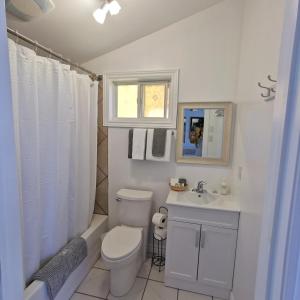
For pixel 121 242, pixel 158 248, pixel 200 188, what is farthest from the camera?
pixel 158 248

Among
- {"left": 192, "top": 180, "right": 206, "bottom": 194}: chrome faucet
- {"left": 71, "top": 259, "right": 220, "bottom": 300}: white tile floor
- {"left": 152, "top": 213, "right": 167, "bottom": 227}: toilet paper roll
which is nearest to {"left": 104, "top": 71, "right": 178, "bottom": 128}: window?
{"left": 192, "top": 180, "right": 206, "bottom": 194}: chrome faucet

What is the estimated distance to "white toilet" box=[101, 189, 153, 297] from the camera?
1.62 m

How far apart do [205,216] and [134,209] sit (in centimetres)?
74

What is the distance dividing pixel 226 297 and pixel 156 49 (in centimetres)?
243

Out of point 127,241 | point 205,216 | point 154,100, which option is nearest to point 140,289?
point 127,241

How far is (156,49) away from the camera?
200 cm

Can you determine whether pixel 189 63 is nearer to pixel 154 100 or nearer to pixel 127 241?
pixel 154 100

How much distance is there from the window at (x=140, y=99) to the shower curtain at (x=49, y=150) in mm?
283

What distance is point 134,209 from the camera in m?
2.05

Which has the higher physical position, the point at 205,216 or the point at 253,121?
the point at 253,121

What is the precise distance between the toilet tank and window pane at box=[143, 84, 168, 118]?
0.91 metres

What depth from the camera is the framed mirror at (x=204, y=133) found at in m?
1.94

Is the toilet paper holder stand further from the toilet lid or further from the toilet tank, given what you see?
the toilet lid

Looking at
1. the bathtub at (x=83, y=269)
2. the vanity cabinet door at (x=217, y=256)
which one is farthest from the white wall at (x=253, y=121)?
the bathtub at (x=83, y=269)
